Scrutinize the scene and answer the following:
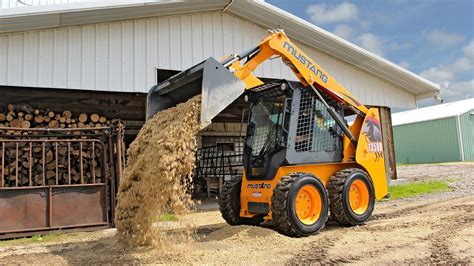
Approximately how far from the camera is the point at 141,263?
501cm

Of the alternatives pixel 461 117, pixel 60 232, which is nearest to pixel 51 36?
pixel 60 232

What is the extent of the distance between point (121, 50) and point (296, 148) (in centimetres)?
468

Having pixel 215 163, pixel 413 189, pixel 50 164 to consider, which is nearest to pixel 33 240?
pixel 50 164

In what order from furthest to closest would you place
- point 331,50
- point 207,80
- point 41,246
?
1. point 331,50
2. point 41,246
3. point 207,80

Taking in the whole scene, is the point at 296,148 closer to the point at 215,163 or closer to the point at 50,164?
the point at 50,164

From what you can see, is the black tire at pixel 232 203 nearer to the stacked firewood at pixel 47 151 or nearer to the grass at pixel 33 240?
the stacked firewood at pixel 47 151

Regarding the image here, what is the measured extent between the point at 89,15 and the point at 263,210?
17.6ft

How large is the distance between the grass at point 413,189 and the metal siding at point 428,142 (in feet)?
68.7

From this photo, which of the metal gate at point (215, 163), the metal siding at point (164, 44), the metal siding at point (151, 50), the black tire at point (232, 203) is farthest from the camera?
the metal gate at point (215, 163)

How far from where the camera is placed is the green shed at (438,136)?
32031mm

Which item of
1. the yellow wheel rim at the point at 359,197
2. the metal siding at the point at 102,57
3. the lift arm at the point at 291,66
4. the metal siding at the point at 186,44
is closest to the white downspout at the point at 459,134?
the lift arm at the point at 291,66

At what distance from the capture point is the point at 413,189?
42.0 ft

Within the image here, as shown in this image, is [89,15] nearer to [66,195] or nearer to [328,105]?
[66,195]

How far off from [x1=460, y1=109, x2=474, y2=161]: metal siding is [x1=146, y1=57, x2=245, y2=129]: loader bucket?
103 feet
